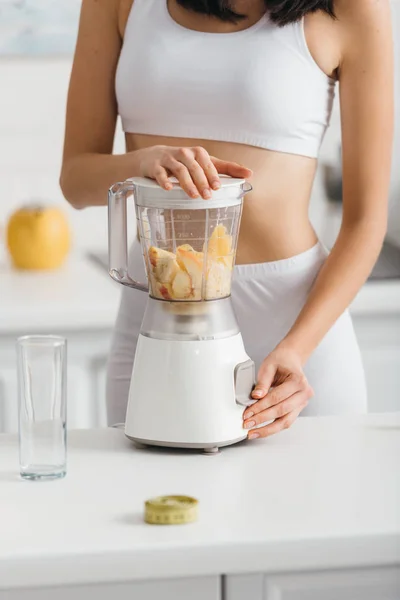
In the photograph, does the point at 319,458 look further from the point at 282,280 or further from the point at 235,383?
the point at 282,280

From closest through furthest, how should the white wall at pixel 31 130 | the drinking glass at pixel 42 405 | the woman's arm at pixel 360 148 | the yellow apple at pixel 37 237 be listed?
the drinking glass at pixel 42 405, the woman's arm at pixel 360 148, the yellow apple at pixel 37 237, the white wall at pixel 31 130

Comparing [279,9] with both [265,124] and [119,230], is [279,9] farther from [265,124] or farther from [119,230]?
[119,230]

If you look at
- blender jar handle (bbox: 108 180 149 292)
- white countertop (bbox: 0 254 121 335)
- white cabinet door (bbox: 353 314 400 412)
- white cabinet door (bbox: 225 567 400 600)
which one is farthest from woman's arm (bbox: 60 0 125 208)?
white cabinet door (bbox: 353 314 400 412)

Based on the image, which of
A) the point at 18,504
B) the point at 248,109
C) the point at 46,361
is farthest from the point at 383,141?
the point at 18,504

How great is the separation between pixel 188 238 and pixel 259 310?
1.07 feet

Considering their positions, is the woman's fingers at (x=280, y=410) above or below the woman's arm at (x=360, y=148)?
below

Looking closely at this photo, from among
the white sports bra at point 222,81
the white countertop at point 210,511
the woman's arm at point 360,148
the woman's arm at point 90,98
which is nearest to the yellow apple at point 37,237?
the woman's arm at point 90,98

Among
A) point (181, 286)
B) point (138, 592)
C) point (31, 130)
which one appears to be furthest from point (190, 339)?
point (31, 130)

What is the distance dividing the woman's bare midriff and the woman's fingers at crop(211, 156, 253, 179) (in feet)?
0.93

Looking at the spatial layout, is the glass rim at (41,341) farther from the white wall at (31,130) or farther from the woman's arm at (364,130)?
the white wall at (31,130)

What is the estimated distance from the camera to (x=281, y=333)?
57.6 inches

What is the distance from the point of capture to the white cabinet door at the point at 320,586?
0.91 meters

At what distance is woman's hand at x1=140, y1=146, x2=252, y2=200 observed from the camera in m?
1.09

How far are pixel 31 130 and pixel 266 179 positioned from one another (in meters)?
1.41
